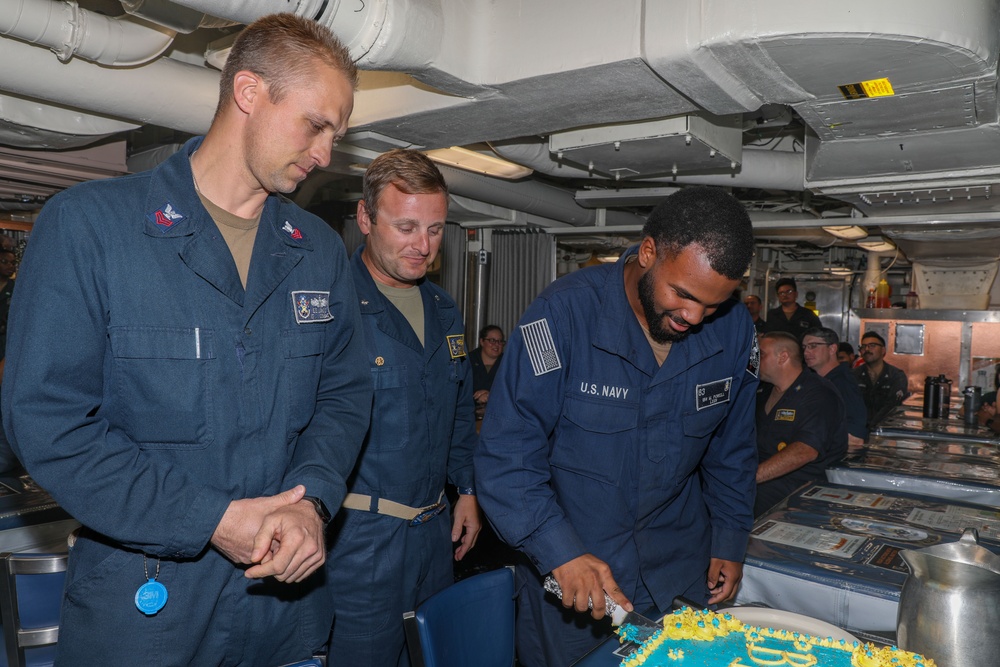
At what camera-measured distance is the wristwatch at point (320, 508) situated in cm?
143

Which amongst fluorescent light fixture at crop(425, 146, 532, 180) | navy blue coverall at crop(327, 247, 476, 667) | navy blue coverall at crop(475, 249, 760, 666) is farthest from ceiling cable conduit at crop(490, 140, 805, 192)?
navy blue coverall at crop(475, 249, 760, 666)

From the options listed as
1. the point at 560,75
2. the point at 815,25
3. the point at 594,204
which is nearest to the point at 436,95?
the point at 560,75

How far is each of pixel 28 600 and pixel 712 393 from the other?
196 centimetres

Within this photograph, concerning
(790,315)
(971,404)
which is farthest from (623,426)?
(790,315)

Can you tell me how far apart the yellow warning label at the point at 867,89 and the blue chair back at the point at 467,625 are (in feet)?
6.81

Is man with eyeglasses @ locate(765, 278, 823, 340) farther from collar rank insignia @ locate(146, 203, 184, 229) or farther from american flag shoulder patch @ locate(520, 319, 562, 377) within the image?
collar rank insignia @ locate(146, 203, 184, 229)

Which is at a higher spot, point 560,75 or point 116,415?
point 560,75

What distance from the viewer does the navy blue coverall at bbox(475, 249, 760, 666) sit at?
5.97ft

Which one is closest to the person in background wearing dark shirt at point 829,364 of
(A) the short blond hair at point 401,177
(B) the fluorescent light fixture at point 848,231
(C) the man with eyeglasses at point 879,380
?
(B) the fluorescent light fixture at point 848,231

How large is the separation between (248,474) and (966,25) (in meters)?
2.39

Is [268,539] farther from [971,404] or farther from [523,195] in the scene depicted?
[971,404]

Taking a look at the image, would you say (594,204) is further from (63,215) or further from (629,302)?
(63,215)

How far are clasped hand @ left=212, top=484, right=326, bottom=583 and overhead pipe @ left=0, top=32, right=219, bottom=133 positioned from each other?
2450mm

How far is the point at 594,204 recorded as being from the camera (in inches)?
272
